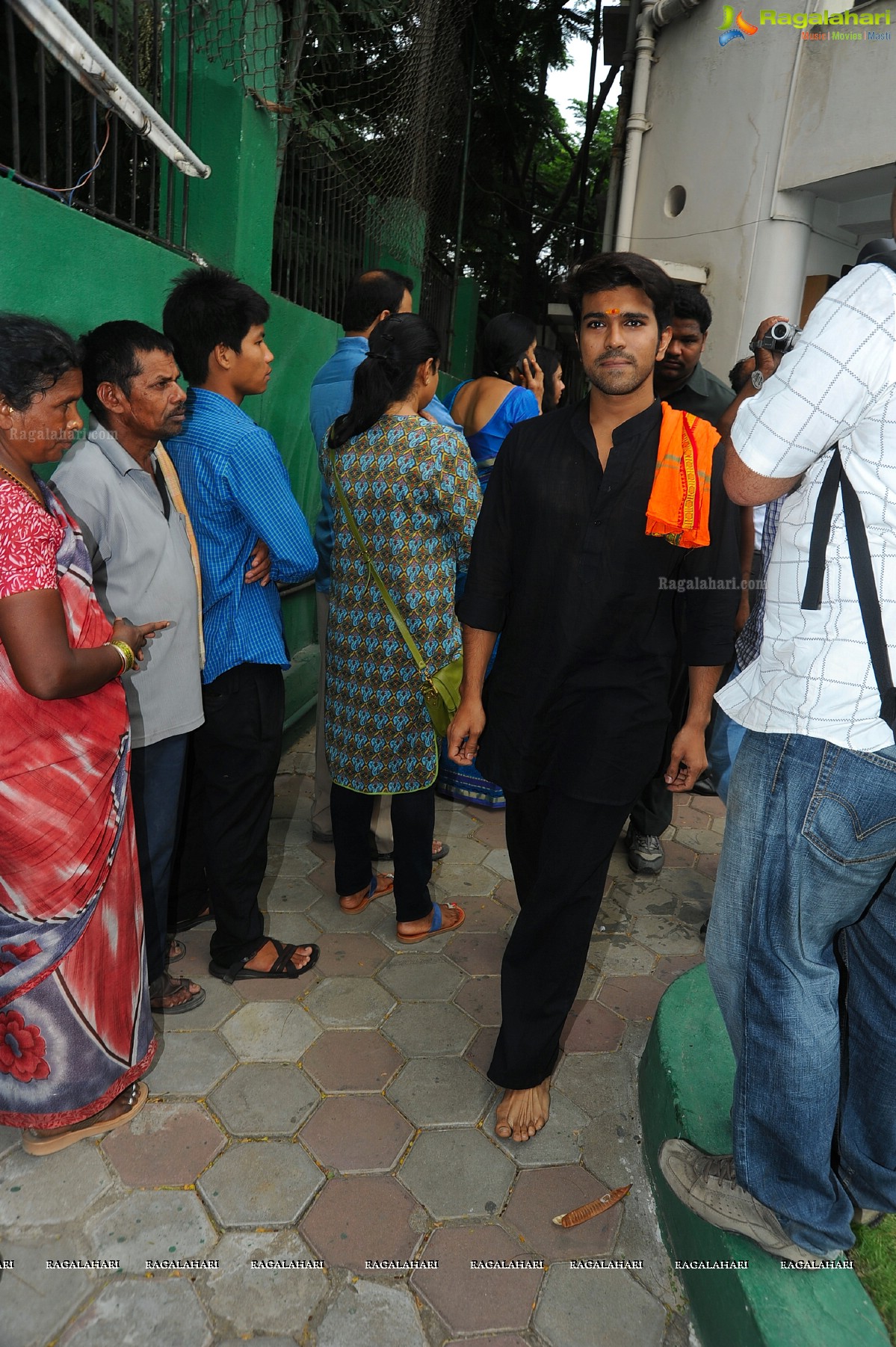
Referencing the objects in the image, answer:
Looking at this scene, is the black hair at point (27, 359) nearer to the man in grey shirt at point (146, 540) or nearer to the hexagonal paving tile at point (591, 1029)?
the man in grey shirt at point (146, 540)

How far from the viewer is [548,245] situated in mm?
14086

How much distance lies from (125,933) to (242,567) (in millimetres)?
1017

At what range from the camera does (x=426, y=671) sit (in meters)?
2.75

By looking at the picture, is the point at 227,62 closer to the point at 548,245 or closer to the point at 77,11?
the point at 77,11

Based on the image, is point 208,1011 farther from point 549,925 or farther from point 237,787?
point 549,925

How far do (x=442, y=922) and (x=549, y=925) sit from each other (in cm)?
103

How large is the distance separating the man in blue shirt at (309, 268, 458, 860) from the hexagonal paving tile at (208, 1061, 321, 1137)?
1294 mm

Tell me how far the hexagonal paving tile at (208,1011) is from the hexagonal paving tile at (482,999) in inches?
26.1

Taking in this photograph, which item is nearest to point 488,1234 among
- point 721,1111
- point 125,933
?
point 721,1111

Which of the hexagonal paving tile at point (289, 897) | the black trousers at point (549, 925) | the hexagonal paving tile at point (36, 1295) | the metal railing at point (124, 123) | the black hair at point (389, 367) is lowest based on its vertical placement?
the hexagonal paving tile at point (36, 1295)

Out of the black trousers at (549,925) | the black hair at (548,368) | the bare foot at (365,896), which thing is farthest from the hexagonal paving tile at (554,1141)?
the black hair at (548,368)

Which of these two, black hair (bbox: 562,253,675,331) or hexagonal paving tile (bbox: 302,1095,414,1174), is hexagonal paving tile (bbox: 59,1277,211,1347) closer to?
hexagonal paving tile (bbox: 302,1095,414,1174)

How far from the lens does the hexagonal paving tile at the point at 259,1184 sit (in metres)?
1.96

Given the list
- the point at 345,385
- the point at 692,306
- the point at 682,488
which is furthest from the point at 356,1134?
the point at 692,306
